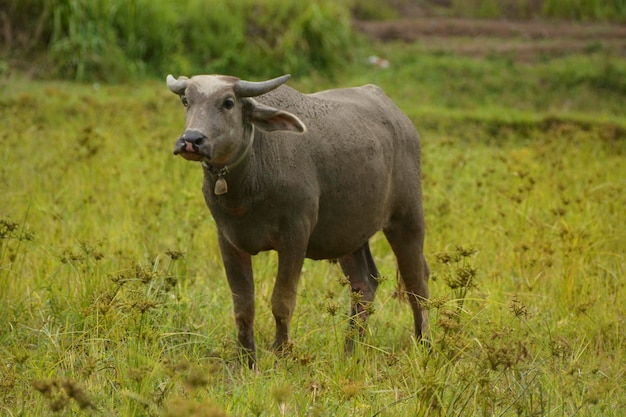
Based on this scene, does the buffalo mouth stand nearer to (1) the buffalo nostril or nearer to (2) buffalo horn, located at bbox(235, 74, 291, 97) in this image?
(1) the buffalo nostril

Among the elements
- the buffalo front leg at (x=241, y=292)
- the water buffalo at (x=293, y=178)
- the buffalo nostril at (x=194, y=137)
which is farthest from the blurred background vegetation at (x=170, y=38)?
the buffalo nostril at (x=194, y=137)

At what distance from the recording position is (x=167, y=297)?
5.00 metres

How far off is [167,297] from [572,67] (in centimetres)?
915

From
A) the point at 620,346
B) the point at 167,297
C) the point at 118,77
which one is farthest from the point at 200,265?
the point at 118,77

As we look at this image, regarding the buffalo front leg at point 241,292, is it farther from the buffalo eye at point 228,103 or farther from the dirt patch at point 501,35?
the dirt patch at point 501,35

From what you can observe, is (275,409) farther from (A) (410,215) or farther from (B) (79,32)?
(B) (79,32)

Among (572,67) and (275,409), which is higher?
(275,409)

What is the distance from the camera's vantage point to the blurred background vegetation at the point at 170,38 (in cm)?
1166

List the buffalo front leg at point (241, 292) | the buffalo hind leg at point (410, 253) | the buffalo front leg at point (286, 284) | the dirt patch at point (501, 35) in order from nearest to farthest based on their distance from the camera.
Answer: the buffalo front leg at point (286, 284) < the buffalo front leg at point (241, 292) < the buffalo hind leg at point (410, 253) < the dirt patch at point (501, 35)

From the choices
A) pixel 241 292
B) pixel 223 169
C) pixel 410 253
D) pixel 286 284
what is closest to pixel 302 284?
pixel 410 253

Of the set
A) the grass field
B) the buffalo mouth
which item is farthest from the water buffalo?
the grass field

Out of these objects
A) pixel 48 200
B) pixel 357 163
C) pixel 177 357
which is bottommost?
pixel 48 200

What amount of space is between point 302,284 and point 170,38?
6970mm

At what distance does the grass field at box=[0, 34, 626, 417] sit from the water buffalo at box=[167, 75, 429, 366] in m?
0.29
